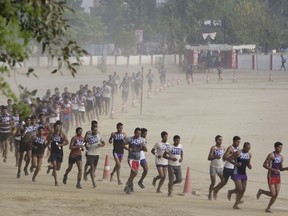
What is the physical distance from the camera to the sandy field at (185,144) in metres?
18.6

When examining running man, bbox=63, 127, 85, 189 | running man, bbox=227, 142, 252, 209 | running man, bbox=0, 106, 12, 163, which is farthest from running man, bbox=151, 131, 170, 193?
running man, bbox=0, 106, 12, 163

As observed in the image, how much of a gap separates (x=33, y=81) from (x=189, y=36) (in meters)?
36.3

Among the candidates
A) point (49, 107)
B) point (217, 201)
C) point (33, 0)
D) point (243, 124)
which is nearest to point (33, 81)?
point (243, 124)

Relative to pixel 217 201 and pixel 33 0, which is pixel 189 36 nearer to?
pixel 217 201

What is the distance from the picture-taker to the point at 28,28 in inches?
374

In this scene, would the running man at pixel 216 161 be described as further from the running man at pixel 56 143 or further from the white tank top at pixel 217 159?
the running man at pixel 56 143

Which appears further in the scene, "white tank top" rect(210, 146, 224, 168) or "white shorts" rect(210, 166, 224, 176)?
"white shorts" rect(210, 166, 224, 176)

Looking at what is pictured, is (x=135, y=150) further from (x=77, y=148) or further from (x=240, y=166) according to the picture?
(x=240, y=166)

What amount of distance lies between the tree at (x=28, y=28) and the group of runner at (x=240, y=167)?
955 cm

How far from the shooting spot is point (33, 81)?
71.4 metres

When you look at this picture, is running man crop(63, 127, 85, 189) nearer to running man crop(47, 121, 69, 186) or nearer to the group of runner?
running man crop(47, 121, 69, 186)

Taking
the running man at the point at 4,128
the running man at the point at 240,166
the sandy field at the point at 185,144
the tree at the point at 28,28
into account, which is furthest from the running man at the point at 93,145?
the tree at the point at 28,28

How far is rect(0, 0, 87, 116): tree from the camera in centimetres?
868

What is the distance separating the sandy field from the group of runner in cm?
38
